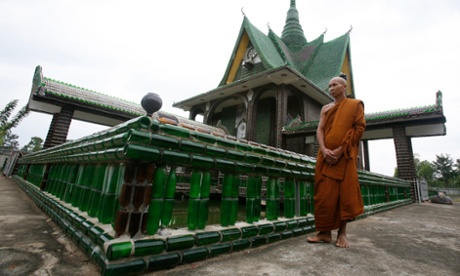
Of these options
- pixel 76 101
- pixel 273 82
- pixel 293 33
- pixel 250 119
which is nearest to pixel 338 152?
pixel 273 82

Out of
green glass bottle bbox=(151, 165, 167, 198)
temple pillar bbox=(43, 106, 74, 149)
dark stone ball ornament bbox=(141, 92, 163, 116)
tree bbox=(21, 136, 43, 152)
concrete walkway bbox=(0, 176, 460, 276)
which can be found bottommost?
concrete walkway bbox=(0, 176, 460, 276)

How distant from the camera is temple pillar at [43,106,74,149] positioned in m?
8.70

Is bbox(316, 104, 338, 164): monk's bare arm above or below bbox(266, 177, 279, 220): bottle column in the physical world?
above

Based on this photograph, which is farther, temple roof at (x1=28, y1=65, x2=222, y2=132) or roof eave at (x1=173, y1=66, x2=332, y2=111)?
roof eave at (x1=173, y1=66, x2=332, y2=111)

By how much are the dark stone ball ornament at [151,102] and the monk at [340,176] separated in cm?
156

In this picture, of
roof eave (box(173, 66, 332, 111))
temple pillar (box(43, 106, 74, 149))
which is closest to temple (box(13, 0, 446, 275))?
roof eave (box(173, 66, 332, 111))

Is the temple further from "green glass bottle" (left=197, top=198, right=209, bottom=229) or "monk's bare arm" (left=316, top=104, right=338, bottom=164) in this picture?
"monk's bare arm" (left=316, top=104, right=338, bottom=164)

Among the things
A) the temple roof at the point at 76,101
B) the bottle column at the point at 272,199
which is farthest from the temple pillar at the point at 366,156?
the bottle column at the point at 272,199

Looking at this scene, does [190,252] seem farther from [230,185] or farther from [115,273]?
[230,185]

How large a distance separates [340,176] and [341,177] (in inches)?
0.5

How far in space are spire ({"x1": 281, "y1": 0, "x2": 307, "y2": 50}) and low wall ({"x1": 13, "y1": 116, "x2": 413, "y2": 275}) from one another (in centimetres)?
1641

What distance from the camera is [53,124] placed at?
910 centimetres

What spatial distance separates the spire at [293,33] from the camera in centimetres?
1642

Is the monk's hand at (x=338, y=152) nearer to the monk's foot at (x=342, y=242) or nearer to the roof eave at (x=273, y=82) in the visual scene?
the monk's foot at (x=342, y=242)
